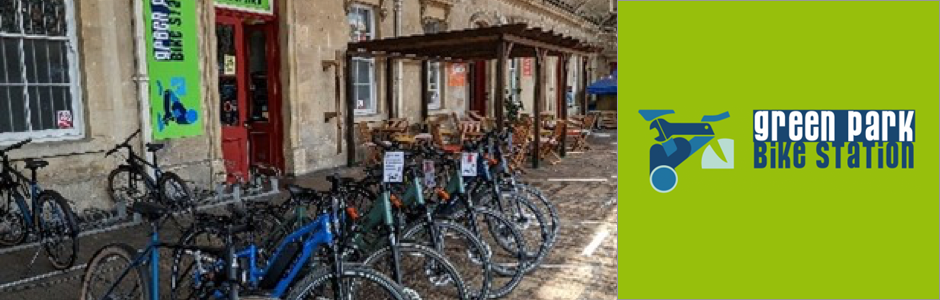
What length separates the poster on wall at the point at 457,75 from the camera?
13789 millimetres

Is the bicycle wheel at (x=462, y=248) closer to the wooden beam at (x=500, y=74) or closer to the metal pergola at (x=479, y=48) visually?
the metal pergola at (x=479, y=48)

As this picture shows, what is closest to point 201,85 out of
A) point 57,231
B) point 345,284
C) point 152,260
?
point 57,231

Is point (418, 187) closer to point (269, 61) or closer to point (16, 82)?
point (16, 82)

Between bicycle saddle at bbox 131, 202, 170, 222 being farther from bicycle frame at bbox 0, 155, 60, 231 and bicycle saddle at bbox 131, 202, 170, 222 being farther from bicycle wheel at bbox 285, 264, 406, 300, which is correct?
bicycle frame at bbox 0, 155, 60, 231

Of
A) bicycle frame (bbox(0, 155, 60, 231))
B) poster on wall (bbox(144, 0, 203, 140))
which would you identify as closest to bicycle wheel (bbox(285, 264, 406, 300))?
bicycle frame (bbox(0, 155, 60, 231))

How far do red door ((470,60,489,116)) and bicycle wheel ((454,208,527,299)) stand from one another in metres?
10.4

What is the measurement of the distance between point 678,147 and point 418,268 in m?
1.57

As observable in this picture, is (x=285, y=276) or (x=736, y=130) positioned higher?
(x=736, y=130)

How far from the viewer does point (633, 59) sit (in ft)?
11.1

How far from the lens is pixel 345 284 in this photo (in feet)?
9.96

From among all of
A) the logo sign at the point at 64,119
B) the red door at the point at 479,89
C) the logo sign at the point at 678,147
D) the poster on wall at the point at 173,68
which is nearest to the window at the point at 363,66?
the poster on wall at the point at 173,68

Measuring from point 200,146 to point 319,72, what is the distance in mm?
2328

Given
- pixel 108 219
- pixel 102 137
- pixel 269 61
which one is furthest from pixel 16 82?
pixel 269 61

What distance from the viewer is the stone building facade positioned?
250 inches
